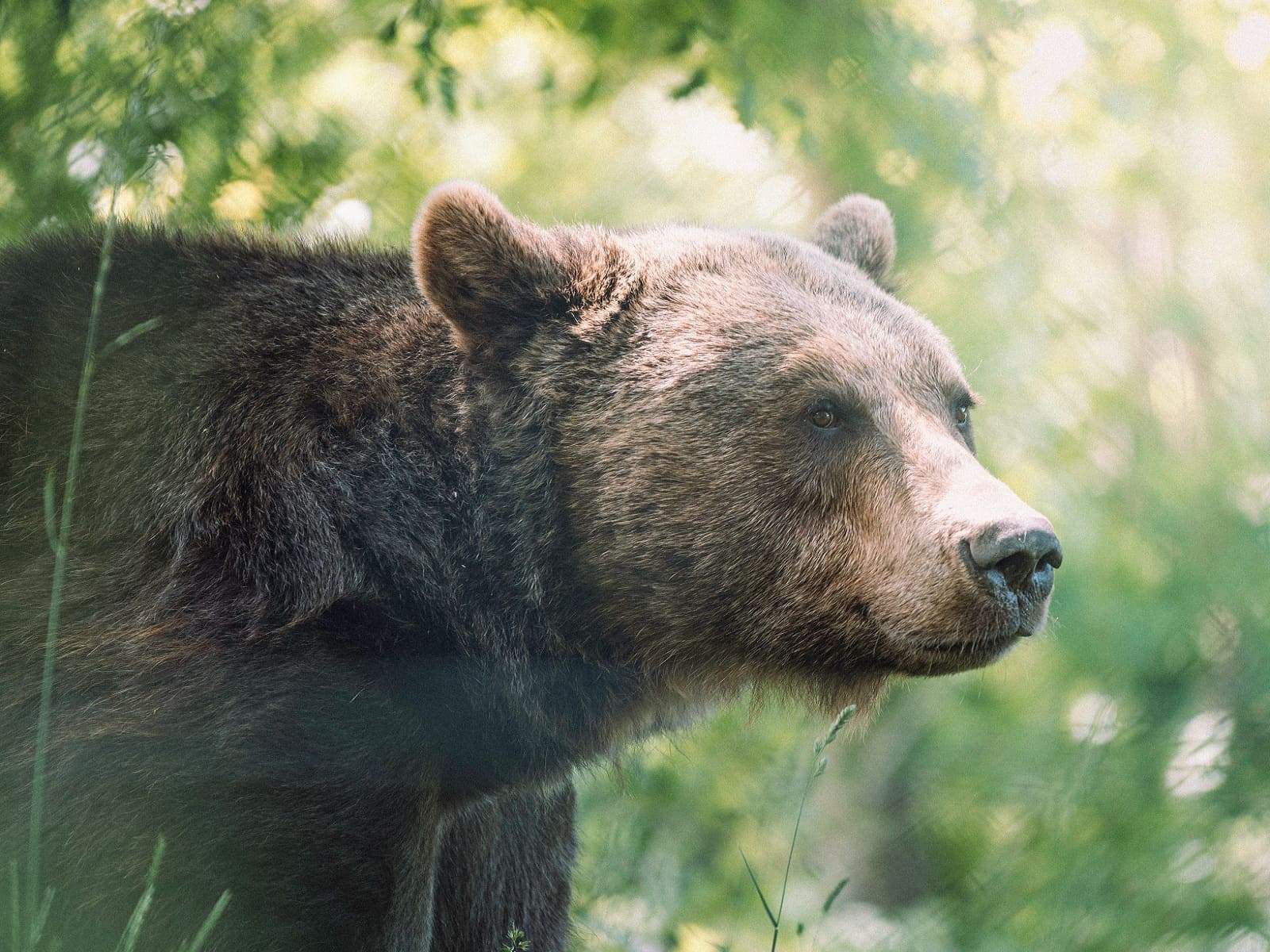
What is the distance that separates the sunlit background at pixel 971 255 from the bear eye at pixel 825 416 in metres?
1.08

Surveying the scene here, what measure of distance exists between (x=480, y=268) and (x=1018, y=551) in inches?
69.1

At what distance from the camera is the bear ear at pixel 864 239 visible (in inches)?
197

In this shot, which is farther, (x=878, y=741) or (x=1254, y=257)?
(x=878, y=741)

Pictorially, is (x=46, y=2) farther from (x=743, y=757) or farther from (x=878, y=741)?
(x=878, y=741)

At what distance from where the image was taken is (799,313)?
409 centimetres

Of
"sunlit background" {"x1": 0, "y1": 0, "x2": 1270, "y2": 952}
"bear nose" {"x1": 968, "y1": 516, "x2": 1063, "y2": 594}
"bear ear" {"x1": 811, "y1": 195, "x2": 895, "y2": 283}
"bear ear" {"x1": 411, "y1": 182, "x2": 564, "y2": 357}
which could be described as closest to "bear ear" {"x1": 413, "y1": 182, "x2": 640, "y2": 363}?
"bear ear" {"x1": 411, "y1": 182, "x2": 564, "y2": 357}

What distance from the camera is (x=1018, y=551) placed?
→ 10.9 feet

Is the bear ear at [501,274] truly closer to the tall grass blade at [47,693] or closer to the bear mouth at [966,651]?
the tall grass blade at [47,693]

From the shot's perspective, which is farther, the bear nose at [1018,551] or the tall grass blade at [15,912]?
the bear nose at [1018,551]

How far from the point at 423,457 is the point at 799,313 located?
125 cm

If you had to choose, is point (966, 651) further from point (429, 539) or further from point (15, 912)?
point (15, 912)

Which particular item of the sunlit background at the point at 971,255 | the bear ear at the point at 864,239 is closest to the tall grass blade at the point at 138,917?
the sunlit background at the point at 971,255

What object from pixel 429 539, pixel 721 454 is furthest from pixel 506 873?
pixel 721 454

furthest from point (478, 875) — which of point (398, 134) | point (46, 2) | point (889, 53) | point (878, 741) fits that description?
point (878, 741)
